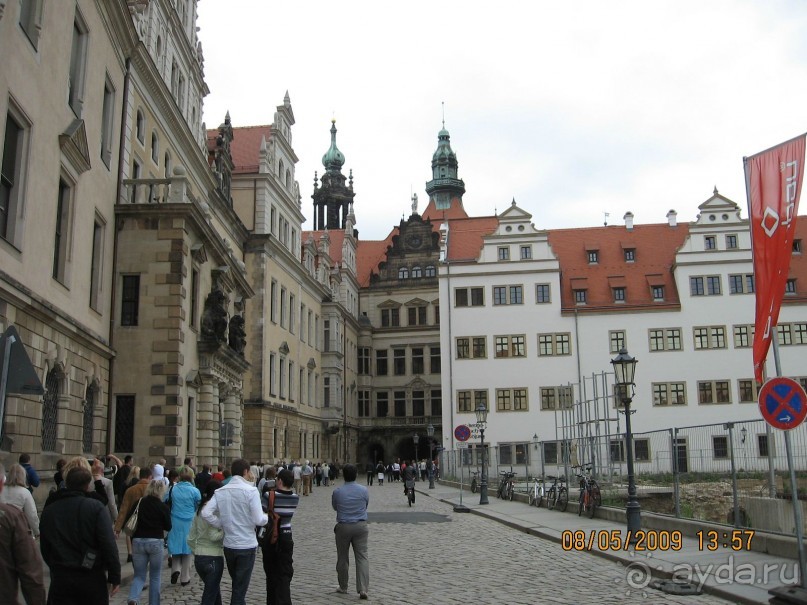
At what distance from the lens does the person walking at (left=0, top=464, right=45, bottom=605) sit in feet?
17.1

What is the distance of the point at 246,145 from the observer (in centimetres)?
4897

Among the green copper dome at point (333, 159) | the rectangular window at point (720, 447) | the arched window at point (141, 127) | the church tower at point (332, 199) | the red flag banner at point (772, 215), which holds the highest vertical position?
the green copper dome at point (333, 159)

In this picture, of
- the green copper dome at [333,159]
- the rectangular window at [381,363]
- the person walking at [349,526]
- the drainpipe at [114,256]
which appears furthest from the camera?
the green copper dome at [333,159]

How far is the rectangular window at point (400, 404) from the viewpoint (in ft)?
232

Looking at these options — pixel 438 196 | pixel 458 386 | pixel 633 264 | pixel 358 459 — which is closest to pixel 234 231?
pixel 458 386

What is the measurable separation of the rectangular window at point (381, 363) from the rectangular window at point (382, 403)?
178cm

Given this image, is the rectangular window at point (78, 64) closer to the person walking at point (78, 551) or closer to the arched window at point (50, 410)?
the arched window at point (50, 410)

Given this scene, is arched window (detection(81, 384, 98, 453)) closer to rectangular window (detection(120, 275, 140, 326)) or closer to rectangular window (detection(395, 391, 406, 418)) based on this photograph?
rectangular window (detection(120, 275, 140, 326))

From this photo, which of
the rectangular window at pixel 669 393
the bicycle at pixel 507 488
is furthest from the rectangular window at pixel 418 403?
the bicycle at pixel 507 488

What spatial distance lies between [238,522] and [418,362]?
63.1 meters

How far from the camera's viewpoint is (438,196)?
297 ft

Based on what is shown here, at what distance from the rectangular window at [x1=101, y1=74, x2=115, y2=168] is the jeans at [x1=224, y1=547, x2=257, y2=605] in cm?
1727

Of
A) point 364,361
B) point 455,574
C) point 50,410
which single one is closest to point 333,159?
point 364,361

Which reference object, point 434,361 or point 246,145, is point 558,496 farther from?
point 434,361
